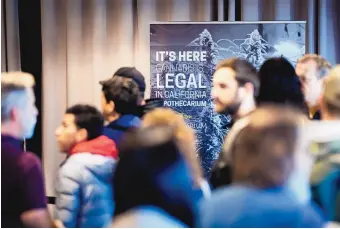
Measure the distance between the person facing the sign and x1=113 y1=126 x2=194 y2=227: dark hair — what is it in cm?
94

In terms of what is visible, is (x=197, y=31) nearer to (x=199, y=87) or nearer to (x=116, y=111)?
(x=199, y=87)

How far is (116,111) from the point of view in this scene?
8.97 feet

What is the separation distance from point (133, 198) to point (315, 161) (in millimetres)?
799

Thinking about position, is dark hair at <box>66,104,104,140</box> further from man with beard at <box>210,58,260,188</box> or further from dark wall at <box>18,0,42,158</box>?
dark wall at <box>18,0,42,158</box>

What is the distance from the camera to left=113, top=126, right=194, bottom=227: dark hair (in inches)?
58.7

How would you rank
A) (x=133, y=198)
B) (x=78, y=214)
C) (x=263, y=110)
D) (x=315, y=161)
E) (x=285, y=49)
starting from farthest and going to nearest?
(x=285, y=49), (x=78, y=214), (x=315, y=161), (x=263, y=110), (x=133, y=198)

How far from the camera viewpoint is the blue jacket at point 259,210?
56.7 inches

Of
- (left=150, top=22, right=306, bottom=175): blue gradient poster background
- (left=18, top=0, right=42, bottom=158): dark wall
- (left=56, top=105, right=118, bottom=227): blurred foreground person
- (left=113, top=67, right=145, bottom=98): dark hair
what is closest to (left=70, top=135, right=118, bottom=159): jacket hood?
(left=56, top=105, right=118, bottom=227): blurred foreground person

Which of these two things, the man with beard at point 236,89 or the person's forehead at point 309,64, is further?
the person's forehead at point 309,64

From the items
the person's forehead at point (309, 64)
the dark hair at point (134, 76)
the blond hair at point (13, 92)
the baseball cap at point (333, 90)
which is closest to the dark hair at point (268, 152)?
the baseball cap at point (333, 90)

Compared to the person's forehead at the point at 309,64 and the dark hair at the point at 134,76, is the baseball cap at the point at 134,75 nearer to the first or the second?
the dark hair at the point at 134,76

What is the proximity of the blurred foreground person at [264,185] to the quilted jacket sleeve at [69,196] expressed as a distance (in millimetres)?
957

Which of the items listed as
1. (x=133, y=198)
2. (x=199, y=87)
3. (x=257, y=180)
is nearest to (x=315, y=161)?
(x=257, y=180)

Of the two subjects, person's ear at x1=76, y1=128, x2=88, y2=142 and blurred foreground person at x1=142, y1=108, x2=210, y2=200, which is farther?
person's ear at x1=76, y1=128, x2=88, y2=142
